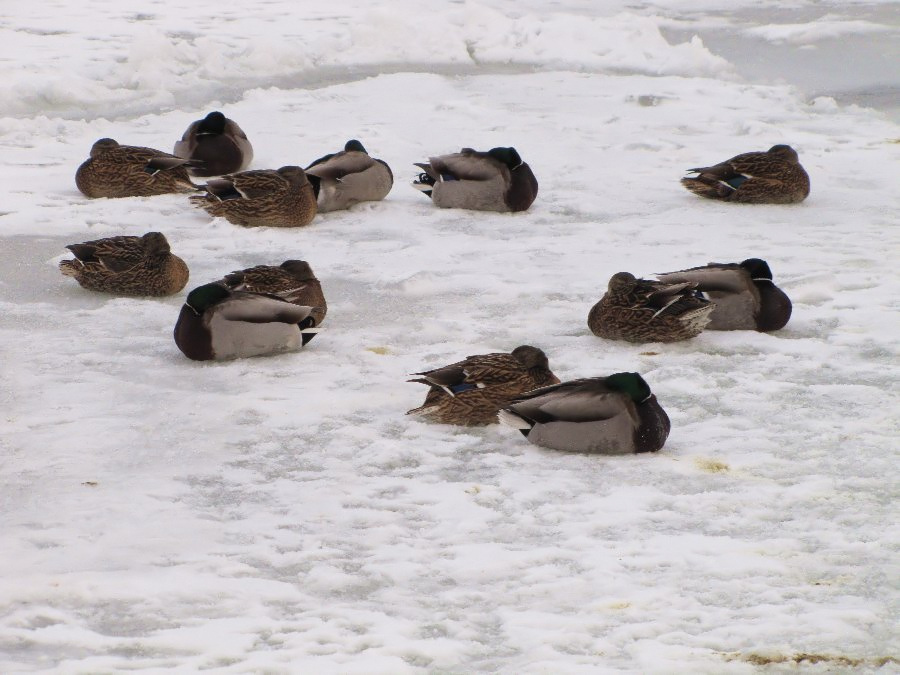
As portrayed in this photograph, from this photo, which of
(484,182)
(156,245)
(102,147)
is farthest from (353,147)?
(156,245)

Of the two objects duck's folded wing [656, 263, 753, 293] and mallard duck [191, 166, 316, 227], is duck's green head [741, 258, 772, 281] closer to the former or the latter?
duck's folded wing [656, 263, 753, 293]

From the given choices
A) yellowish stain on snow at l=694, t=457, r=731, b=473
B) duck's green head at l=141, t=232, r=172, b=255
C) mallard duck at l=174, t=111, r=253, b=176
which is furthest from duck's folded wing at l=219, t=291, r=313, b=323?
mallard duck at l=174, t=111, r=253, b=176

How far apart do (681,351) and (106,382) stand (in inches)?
108

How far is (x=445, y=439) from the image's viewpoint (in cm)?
537

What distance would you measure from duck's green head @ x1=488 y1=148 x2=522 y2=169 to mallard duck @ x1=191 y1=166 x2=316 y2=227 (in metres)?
1.38

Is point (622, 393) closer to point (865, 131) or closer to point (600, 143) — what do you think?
point (600, 143)

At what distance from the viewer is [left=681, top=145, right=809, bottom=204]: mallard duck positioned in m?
9.41

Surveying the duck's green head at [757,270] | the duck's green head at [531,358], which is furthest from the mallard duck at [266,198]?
the duck's green head at [531,358]

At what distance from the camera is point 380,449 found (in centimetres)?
520

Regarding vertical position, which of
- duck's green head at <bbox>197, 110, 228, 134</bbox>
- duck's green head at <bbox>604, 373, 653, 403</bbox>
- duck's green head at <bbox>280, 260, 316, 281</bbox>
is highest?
duck's green head at <bbox>197, 110, 228, 134</bbox>

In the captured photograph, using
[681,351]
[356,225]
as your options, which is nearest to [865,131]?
[356,225]

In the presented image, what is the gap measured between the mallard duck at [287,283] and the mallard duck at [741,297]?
177 centimetres

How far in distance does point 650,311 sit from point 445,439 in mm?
1583

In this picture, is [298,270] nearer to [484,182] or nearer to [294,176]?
[294,176]
